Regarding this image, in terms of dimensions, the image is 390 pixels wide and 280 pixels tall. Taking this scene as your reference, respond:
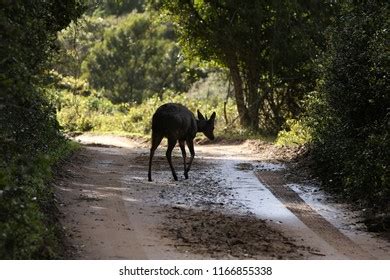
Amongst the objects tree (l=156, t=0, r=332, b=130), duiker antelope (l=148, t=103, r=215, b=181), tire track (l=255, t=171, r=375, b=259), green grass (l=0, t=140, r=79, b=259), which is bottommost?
tire track (l=255, t=171, r=375, b=259)

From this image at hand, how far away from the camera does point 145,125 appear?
35.3m

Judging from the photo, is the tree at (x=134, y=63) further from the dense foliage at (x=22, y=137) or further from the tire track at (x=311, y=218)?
the dense foliage at (x=22, y=137)

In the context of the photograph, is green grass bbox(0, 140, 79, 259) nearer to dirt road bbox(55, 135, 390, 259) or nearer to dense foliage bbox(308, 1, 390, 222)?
dirt road bbox(55, 135, 390, 259)

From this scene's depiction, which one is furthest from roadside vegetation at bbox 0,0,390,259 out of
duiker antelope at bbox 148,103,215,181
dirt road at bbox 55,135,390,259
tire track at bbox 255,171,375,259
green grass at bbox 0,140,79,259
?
duiker antelope at bbox 148,103,215,181

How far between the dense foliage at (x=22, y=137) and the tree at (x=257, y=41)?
13.9 meters

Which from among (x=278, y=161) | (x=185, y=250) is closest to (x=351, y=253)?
(x=185, y=250)

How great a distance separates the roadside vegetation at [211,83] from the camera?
30.8 feet

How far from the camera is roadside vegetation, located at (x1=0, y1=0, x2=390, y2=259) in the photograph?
9383mm

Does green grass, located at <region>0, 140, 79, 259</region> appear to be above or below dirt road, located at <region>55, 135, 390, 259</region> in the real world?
above

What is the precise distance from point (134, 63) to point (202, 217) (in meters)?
40.6

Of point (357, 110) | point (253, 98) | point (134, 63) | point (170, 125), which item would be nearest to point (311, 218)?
point (357, 110)

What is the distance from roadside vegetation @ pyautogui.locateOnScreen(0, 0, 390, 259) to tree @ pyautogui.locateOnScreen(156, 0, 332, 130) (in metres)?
0.06

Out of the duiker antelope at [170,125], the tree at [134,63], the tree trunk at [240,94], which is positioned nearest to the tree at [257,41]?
the tree trunk at [240,94]

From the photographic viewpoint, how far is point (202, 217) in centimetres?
1109
